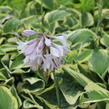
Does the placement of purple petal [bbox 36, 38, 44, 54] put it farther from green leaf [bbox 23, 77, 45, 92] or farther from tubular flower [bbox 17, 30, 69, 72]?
green leaf [bbox 23, 77, 45, 92]

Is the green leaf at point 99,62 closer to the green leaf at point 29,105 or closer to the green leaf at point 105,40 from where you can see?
the green leaf at point 105,40

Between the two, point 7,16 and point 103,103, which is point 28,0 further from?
point 103,103

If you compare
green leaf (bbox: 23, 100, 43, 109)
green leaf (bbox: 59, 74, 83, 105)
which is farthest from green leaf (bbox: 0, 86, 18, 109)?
green leaf (bbox: 59, 74, 83, 105)

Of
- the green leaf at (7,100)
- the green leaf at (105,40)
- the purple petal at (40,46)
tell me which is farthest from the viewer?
the green leaf at (105,40)

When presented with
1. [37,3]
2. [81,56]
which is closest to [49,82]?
[81,56]

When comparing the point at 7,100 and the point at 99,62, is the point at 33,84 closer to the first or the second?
the point at 7,100

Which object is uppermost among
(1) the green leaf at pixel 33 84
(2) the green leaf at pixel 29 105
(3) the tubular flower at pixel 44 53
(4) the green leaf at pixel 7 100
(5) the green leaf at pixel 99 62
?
(3) the tubular flower at pixel 44 53

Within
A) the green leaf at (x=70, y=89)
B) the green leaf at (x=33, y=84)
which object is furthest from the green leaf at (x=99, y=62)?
the green leaf at (x=33, y=84)
